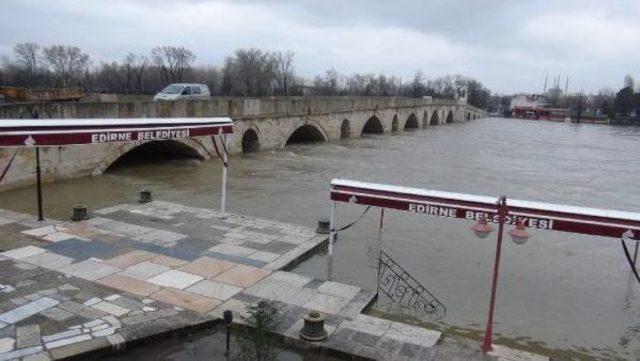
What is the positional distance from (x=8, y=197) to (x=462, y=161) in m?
22.9

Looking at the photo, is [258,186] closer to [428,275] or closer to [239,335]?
[428,275]

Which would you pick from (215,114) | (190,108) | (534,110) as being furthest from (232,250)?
(534,110)

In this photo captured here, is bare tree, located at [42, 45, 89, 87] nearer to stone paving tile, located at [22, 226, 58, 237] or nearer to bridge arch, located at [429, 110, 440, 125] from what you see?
bridge arch, located at [429, 110, 440, 125]

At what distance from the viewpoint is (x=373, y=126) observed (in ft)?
166

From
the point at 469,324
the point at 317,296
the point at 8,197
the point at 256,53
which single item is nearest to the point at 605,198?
the point at 469,324

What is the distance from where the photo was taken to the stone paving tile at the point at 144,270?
29.2ft

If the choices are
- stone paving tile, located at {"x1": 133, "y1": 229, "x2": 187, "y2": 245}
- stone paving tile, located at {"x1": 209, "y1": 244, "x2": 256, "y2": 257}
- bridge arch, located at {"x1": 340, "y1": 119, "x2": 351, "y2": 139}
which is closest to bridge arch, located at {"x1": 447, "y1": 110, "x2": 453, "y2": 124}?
bridge arch, located at {"x1": 340, "y1": 119, "x2": 351, "y2": 139}

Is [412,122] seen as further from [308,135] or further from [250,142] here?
[250,142]

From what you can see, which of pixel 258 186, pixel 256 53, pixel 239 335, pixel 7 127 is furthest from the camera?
pixel 256 53

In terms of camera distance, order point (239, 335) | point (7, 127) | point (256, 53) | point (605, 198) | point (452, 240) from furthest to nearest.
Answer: point (256, 53), point (605, 198), point (452, 240), point (7, 127), point (239, 335)

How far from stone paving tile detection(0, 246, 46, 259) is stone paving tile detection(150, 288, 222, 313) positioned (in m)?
2.89

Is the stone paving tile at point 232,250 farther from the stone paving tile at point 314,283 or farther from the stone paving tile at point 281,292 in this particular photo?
the stone paving tile at point 314,283

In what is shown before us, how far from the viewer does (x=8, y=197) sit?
14.8 m

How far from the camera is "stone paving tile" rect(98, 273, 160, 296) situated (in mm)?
8289
